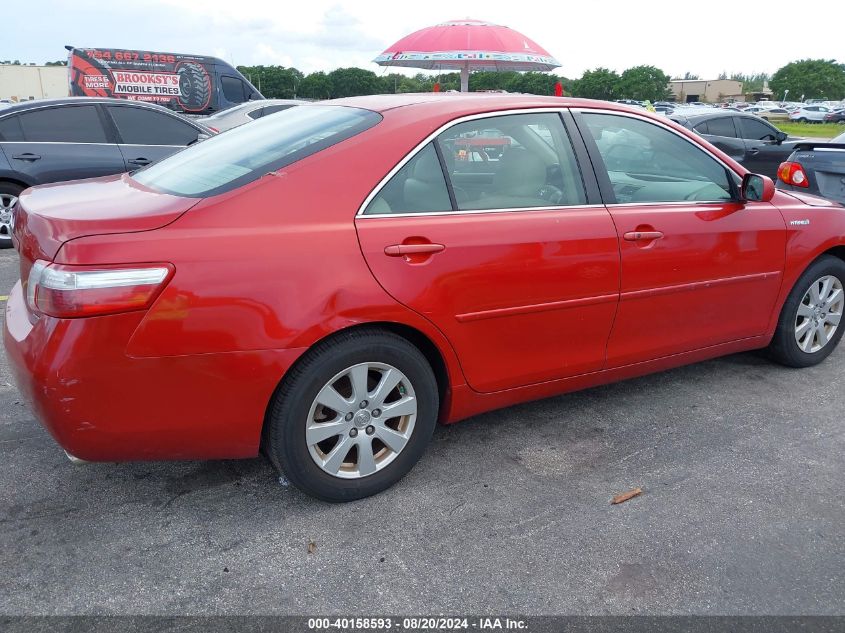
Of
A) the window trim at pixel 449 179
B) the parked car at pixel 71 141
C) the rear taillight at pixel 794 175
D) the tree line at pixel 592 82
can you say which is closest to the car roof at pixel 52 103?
the parked car at pixel 71 141

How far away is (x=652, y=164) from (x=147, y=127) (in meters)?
6.11

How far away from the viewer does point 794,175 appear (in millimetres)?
6484

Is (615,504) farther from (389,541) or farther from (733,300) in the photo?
(733,300)

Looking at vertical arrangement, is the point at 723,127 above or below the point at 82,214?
below

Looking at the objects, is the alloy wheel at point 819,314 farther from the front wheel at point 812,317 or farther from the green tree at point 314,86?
the green tree at point 314,86

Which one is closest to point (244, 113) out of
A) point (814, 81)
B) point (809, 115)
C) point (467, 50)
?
point (467, 50)

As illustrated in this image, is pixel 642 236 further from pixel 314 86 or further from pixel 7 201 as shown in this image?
pixel 314 86

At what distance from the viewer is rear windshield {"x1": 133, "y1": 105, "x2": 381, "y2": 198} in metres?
2.74

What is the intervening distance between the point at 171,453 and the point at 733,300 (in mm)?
2853

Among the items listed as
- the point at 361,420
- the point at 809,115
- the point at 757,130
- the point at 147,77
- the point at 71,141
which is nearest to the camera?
the point at 361,420

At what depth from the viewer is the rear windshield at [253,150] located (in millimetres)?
2738

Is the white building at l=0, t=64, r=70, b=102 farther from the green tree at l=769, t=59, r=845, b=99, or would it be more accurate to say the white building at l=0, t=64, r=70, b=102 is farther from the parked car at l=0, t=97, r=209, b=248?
the green tree at l=769, t=59, r=845, b=99

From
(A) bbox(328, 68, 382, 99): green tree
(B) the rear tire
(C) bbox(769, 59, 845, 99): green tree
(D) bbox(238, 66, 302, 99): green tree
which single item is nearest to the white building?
(D) bbox(238, 66, 302, 99): green tree

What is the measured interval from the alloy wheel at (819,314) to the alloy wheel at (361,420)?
8.65 feet
